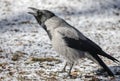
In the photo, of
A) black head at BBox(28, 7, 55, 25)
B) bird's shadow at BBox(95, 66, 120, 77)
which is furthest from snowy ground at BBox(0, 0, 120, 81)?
black head at BBox(28, 7, 55, 25)

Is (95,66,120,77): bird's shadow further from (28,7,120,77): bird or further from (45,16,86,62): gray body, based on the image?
(45,16,86,62): gray body

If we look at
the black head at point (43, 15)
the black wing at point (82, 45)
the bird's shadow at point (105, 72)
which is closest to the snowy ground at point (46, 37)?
the bird's shadow at point (105, 72)

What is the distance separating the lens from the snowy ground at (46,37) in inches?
321

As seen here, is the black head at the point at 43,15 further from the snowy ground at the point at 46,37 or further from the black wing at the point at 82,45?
the snowy ground at the point at 46,37

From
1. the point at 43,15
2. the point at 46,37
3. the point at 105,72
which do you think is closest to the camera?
the point at 105,72

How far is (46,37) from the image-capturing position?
1182 centimetres

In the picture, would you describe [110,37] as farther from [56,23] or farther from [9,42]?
[56,23]

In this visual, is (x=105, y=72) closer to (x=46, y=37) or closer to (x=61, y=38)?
(x=61, y=38)

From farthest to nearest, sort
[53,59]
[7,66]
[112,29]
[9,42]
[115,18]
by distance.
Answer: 1. [115,18]
2. [112,29]
3. [9,42]
4. [53,59]
5. [7,66]

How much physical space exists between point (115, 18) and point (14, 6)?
4.20 meters

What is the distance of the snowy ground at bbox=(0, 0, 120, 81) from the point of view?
26.8 feet

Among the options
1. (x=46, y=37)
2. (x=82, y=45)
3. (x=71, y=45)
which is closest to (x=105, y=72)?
(x=82, y=45)

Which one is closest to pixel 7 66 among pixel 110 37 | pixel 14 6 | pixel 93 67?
pixel 93 67

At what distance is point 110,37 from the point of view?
12258mm
